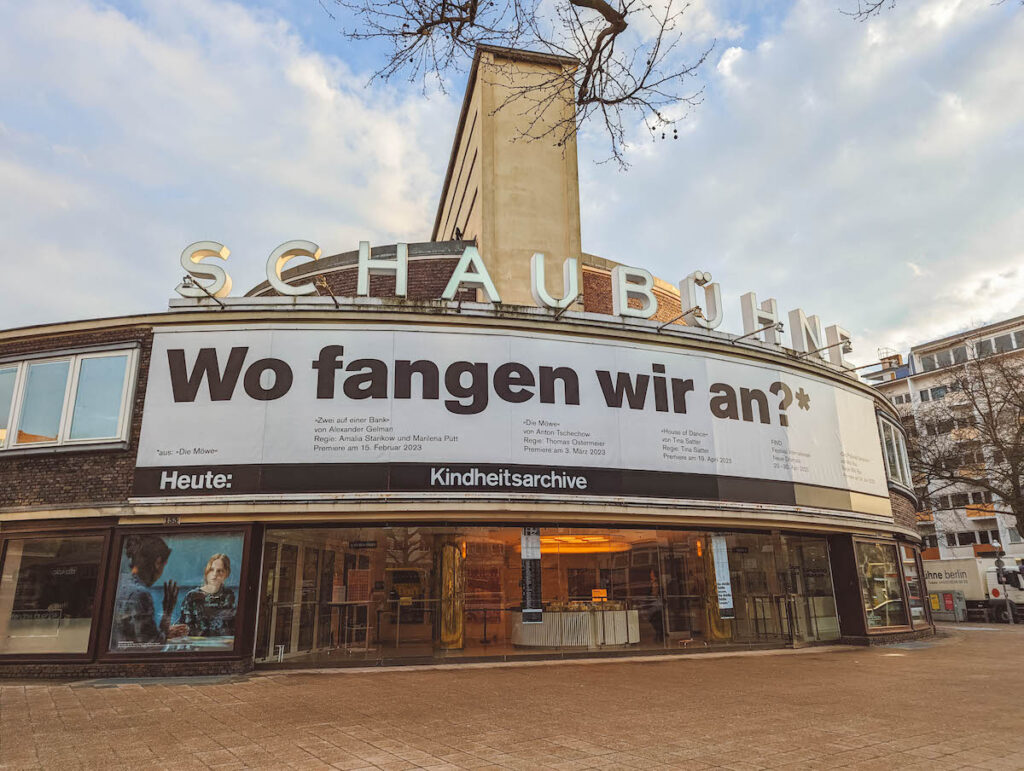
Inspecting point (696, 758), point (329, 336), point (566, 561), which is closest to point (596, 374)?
point (566, 561)

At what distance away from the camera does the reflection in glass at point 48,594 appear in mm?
12648

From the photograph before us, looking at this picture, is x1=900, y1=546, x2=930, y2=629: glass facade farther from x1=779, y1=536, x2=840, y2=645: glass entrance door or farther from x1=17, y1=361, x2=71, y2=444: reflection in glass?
x1=17, y1=361, x2=71, y2=444: reflection in glass

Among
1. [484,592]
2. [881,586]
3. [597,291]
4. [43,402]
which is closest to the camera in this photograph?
[43,402]

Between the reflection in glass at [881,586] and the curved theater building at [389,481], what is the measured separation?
1.99m

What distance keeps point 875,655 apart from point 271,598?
12918mm

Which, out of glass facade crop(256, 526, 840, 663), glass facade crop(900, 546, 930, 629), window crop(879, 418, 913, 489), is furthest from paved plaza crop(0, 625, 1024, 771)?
window crop(879, 418, 913, 489)

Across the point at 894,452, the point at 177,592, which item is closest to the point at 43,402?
the point at 177,592

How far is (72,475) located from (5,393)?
2704 millimetres

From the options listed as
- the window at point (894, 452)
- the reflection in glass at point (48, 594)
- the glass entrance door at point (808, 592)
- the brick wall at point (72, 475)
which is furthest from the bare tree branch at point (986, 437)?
the reflection in glass at point (48, 594)

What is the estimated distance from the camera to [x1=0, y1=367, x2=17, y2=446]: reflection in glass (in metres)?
14.0

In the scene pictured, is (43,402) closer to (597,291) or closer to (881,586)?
(597,291)

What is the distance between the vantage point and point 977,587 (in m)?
31.5

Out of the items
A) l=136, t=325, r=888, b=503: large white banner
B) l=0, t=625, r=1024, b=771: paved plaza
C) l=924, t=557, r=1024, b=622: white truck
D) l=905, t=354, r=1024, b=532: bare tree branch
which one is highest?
l=905, t=354, r=1024, b=532: bare tree branch

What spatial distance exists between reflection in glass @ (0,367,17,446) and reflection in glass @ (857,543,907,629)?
20041 millimetres
